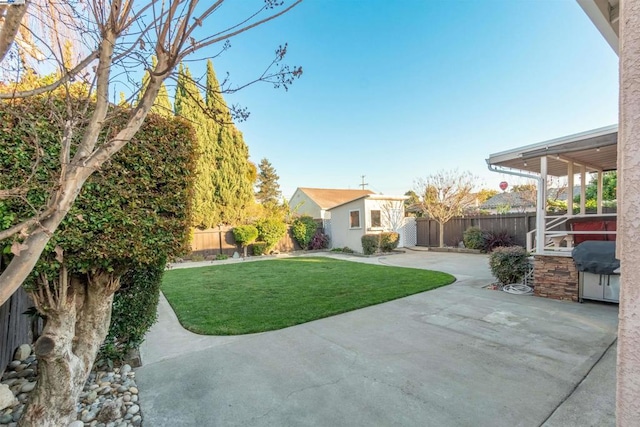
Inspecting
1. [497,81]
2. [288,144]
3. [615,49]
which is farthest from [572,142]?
[288,144]

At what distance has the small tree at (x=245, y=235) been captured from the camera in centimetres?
1491

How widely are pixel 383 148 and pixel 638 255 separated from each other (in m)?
16.0

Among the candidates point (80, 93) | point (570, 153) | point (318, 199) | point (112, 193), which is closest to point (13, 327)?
point (112, 193)

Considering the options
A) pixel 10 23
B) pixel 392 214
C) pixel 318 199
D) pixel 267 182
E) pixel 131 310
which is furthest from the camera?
pixel 267 182

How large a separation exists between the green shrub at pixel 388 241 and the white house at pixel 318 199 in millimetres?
8545

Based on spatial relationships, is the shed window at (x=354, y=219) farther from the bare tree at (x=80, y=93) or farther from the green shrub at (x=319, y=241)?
the bare tree at (x=80, y=93)

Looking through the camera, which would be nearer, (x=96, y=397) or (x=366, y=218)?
(x=96, y=397)

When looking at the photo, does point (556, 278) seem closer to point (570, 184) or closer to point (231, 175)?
point (570, 184)

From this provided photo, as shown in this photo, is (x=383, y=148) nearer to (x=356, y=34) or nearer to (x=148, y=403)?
(x=356, y=34)

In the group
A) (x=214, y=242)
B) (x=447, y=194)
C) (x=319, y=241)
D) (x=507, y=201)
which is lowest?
(x=319, y=241)

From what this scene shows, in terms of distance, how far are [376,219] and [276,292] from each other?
31.5 feet

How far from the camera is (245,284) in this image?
785 centimetres

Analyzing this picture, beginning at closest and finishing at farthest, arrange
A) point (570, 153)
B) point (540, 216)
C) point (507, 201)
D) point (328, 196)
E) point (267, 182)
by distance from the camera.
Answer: point (540, 216)
point (570, 153)
point (507, 201)
point (328, 196)
point (267, 182)

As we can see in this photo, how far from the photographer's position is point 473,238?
45.4 feet
